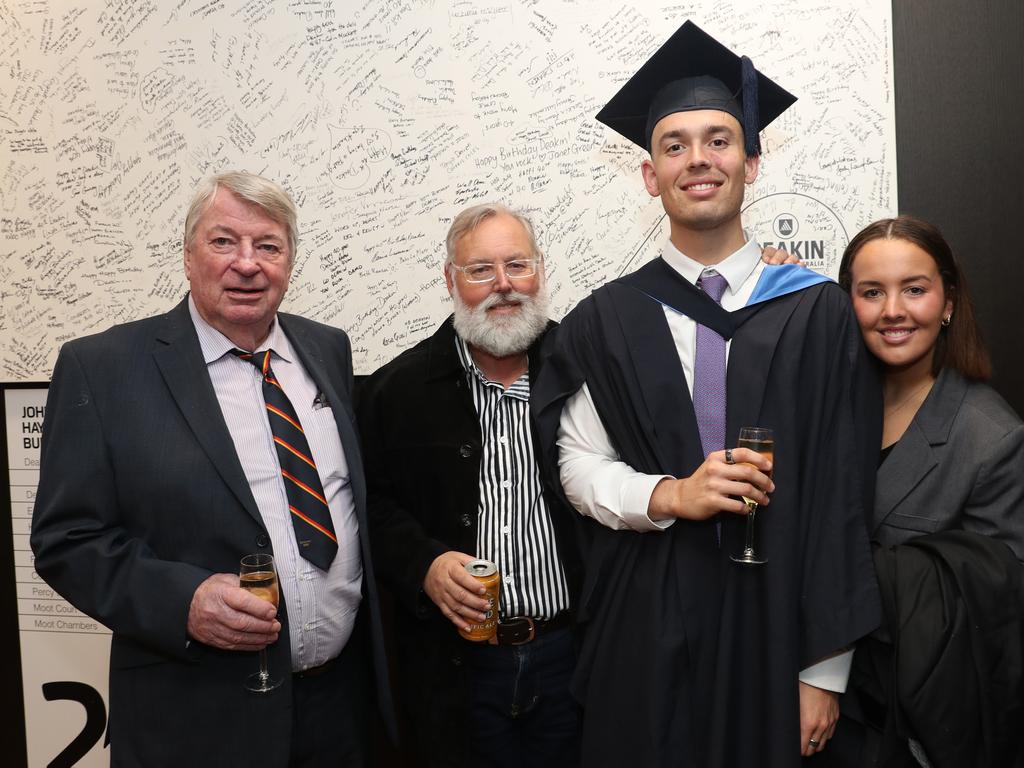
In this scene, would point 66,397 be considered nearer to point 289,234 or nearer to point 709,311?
point 289,234

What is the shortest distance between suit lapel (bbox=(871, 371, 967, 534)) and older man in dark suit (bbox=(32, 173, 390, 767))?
4.64 ft

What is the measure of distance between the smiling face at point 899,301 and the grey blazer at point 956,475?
0.56 feet

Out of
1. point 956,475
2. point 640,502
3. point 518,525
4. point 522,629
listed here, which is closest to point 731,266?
point 640,502

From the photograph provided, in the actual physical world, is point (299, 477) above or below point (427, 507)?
above

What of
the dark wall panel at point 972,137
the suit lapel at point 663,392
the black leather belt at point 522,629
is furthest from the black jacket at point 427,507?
the dark wall panel at point 972,137

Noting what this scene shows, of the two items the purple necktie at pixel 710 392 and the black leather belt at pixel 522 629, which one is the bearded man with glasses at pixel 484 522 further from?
the purple necktie at pixel 710 392

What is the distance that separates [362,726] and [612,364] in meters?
1.29

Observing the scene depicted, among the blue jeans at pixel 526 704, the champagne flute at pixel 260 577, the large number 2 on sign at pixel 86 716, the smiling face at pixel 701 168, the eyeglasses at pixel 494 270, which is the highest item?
the smiling face at pixel 701 168

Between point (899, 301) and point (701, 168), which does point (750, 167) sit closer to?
point (701, 168)

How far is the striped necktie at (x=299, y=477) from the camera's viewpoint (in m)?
2.04

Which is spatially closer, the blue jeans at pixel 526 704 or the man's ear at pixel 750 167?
the man's ear at pixel 750 167

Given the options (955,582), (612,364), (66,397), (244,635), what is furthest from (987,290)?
(66,397)

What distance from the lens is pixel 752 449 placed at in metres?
1.66

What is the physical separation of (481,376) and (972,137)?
6.82 ft
